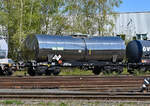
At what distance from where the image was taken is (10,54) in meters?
36.6

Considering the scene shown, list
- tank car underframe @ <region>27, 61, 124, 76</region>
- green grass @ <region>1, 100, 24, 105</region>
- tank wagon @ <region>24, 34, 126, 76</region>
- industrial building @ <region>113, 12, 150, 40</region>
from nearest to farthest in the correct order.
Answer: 1. green grass @ <region>1, 100, 24, 105</region>
2. tank car underframe @ <region>27, 61, 124, 76</region>
3. tank wagon @ <region>24, 34, 126, 76</region>
4. industrial building @ <region>113, 12, 150, 40</region>

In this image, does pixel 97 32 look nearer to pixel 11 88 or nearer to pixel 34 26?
pixel 34 26

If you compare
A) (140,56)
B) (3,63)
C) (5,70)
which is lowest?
(5,70)

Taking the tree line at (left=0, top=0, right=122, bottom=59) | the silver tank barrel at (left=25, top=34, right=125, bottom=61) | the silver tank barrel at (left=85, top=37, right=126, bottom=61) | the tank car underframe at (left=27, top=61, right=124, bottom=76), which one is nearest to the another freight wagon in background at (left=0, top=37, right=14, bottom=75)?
the tank car underframe at (left=27, top=61, right=124, bottom=76)

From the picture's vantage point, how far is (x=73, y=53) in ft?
83.8

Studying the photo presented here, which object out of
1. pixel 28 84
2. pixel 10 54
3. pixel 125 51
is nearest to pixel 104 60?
pixel 125 51

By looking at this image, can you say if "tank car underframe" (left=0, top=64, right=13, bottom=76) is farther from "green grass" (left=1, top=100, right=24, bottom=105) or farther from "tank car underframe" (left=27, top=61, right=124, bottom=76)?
"green grass" (left=1, top=100, right=24, bottom=105)

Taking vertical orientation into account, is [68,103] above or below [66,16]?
below


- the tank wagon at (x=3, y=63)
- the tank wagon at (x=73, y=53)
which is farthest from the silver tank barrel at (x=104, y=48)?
the tank wagon at (x=3, y=63)

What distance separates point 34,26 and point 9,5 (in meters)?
4.16

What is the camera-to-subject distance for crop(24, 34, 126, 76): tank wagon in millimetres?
24719

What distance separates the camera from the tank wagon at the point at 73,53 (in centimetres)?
2472

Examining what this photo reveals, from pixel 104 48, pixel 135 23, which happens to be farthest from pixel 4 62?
pixel 135 23

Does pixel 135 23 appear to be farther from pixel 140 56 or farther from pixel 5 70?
pixel 5 70
